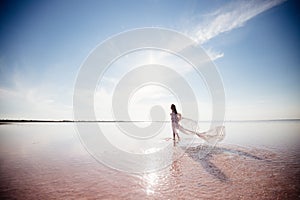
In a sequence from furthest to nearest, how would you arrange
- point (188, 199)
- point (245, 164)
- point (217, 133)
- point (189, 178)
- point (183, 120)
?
point (183, 120), point (217, 133), point (245, 164), point (189, 178), point (188, 199)

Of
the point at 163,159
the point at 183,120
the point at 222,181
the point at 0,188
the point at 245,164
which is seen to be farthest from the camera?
the point at 183,120

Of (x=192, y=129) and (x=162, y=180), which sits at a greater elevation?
(x=192, y=129)

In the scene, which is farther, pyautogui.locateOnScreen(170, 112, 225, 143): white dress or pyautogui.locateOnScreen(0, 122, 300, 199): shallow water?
pyautogui.locateOnScreen(170, 112, 225, 143): white dress

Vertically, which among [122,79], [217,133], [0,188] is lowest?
[0,188]

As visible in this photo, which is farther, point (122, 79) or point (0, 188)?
point (122, 79)

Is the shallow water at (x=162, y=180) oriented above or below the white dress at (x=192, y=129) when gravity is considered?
below

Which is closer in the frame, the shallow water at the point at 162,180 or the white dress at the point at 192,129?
the shallow water at the point at 162,180

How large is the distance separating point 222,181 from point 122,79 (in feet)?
79.0

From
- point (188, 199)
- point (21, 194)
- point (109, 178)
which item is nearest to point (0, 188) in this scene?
point (21, 194)

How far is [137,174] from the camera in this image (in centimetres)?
716

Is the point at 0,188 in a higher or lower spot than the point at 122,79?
lower

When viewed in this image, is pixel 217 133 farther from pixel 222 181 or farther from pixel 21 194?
pixel 21 194

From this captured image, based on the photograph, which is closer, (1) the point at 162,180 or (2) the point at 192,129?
(1) the point at 162,180

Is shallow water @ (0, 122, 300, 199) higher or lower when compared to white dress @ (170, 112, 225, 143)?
lower
